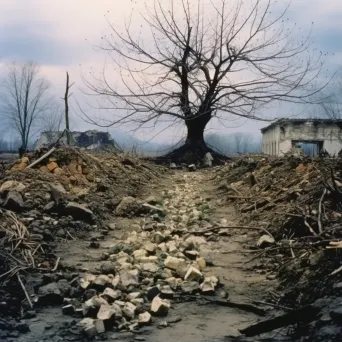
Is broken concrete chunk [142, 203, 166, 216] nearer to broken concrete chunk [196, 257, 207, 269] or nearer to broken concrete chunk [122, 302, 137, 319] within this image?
broken concrete chunk [196, 257, 207, 269]

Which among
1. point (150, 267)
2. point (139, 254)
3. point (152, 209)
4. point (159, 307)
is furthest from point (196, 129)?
point (159, 307)

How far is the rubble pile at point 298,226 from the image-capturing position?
331cm

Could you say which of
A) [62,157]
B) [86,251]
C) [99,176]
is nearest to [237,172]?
[99,176]

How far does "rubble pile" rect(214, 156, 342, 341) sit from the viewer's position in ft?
10.9

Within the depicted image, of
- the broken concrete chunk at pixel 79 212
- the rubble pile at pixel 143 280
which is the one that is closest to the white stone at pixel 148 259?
the rubble pile at pixel 143 280

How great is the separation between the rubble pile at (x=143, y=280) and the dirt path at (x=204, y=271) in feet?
0.24

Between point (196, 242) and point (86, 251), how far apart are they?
1208mm

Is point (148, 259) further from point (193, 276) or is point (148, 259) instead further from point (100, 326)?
point (100, 326)

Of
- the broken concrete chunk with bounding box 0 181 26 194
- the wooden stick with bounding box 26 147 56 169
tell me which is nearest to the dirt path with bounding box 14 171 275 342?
the broken concrete chunk with bounding box 0 181 26 194

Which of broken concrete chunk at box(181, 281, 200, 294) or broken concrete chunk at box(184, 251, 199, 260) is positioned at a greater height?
broken concrete chunk at box(184, 251, 199, 260)

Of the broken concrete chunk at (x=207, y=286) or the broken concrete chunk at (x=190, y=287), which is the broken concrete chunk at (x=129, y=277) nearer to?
the broken concrete chunk at (x=190, y=287)

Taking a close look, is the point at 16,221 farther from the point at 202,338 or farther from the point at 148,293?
the point at 202,338

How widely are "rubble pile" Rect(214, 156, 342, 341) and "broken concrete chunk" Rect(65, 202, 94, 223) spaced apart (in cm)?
207

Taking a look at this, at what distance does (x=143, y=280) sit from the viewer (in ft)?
12.8
